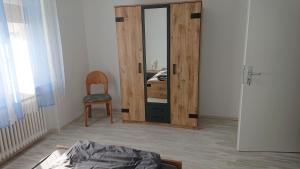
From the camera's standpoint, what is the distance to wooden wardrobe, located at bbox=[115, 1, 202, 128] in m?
2.96

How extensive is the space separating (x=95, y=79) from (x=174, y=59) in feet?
→ 5.09

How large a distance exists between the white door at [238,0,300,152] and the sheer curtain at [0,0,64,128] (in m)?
2.53

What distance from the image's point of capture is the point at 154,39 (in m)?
3.15

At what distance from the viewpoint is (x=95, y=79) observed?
3863 millimetres

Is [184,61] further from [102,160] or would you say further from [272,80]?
[102,160]

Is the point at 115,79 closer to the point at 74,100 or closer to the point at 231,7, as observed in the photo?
the point at 74,100

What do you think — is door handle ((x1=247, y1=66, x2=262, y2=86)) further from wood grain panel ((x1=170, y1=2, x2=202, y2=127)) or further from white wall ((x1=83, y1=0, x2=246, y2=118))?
white wall ((x1=83, y1=0, x2=246, y2=118))

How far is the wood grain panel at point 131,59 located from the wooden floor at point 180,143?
31 centimetres

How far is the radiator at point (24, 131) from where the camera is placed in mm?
2475

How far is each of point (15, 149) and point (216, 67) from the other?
9.99 ft

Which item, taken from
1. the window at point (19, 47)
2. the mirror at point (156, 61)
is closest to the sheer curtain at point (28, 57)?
the window at point (19, 47)

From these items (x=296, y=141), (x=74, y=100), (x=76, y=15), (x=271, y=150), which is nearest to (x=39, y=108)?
(x=74, y=100)

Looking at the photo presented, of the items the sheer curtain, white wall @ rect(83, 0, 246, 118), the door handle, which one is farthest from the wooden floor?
the door handle

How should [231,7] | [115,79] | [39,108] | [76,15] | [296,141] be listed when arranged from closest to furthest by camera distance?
[296,141] → [39,108] → [231,7] → [76,15] → [115,79]
